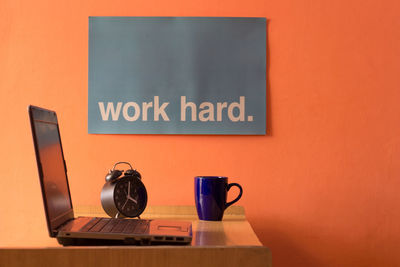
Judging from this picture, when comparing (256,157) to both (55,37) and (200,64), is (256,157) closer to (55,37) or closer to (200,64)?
(200,64)

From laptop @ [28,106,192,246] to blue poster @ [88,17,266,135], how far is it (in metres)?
0.55

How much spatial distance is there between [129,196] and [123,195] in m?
0.02

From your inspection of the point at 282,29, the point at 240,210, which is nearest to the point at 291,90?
the point at 282,29

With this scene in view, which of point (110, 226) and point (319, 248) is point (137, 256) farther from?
point (319, 248)

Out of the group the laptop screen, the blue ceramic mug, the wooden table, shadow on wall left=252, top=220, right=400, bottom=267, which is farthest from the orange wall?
the wooden table

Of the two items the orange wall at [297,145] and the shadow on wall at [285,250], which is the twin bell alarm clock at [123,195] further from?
the shadow on wall at [285,250]

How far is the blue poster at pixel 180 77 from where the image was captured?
1.69 m

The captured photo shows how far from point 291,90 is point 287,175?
322 mm

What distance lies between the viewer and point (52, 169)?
41.6 inches

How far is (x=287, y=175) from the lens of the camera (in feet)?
5.58

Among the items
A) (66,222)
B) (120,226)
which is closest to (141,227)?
(120,226)

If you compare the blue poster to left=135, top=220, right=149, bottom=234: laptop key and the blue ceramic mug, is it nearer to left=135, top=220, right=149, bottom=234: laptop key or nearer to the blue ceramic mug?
the blue ceramic mug

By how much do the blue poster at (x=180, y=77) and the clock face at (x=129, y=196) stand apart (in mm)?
364

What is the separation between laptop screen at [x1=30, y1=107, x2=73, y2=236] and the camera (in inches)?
36.9
